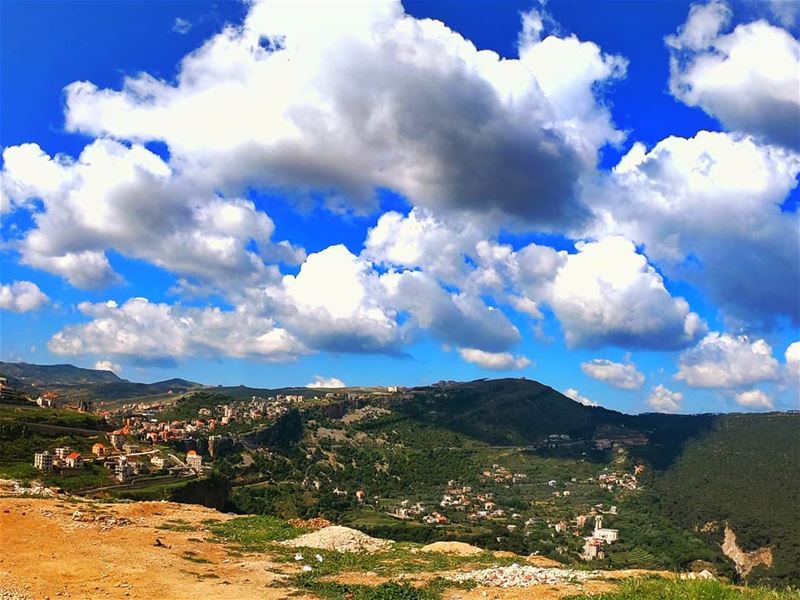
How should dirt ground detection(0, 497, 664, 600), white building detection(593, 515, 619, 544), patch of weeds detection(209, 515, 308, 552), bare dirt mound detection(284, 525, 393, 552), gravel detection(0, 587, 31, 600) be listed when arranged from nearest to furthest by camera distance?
1. gravel detection(0, 587, 31, 600)
2. dirt ground detection(0, 497, 664, 600)
3. bare dirt mound detection(284, 525, 393, 552)
4. patch of weeds detection(209, 515, 308, 552)
5. white building detection(593, 515, 619, 544)

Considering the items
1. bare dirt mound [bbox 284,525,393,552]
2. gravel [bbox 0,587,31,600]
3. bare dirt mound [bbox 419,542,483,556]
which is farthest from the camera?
bare dirt mound [bbox 419,542,483,556]

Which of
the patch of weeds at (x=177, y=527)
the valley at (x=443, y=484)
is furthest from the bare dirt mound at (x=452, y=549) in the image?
the valley at (x=443, y=484)

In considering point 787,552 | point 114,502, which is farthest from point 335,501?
point 114,502

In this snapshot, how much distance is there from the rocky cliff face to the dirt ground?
100 metres

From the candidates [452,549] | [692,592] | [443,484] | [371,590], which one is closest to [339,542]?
[452,549]

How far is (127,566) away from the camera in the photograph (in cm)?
1811

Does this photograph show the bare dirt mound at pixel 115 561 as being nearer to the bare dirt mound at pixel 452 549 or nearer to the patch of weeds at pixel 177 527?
the patch of weeds at pixel 177 527

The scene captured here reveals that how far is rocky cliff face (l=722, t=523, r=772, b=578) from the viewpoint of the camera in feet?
328

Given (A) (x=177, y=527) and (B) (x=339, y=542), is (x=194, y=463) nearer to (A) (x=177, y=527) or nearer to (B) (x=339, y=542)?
(A) (x=177, y=527)

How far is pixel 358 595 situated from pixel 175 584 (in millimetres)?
5423

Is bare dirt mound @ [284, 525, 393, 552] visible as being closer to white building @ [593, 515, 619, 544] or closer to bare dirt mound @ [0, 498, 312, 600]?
bare dirt mound @ [0, 498, 312, 600]

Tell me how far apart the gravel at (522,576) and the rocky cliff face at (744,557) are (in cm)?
9565

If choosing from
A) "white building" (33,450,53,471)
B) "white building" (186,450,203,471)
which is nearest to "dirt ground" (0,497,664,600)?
"white building" (33,450,53,471)

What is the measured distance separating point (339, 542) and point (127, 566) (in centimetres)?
931
